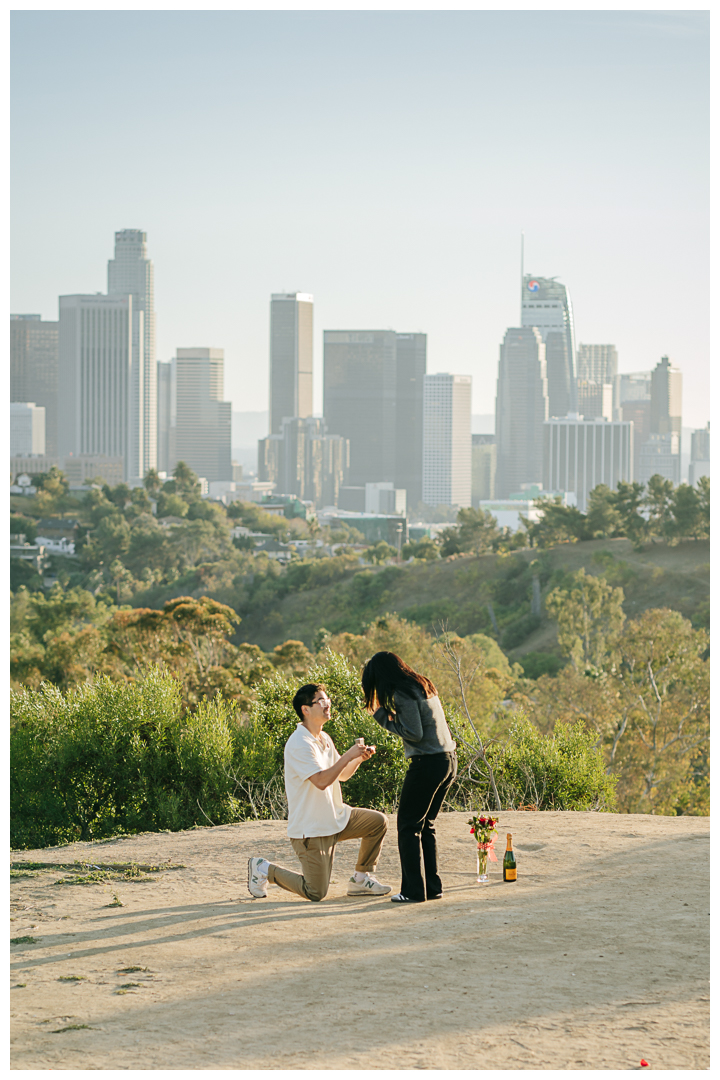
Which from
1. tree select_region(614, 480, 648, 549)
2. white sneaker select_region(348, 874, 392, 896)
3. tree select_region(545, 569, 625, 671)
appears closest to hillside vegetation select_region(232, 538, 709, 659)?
tree select_region(614, 480, 648, 549)

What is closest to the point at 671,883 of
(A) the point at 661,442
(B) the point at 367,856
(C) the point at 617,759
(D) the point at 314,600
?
(B) the point at 367,856

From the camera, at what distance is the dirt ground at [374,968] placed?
3.24m

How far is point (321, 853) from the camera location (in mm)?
4801

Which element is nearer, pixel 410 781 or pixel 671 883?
pixel 410 781

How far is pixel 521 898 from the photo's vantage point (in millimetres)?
4941

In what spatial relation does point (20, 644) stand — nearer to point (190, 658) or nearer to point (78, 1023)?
point (190, 658)

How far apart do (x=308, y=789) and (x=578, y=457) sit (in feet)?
618

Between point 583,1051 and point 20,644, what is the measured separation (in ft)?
88.9

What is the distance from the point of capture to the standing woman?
179 inches

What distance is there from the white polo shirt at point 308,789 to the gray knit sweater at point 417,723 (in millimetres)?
339

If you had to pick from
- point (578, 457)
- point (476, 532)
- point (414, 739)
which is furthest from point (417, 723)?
point (578, 457)

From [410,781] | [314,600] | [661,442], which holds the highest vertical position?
[661,442]

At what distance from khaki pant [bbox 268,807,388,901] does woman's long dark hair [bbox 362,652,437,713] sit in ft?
2.17

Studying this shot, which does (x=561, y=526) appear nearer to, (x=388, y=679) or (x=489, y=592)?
(x=489, y=592)
